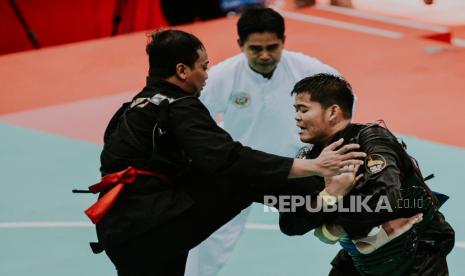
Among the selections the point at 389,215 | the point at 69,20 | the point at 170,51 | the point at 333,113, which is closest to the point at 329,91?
the point at 333,113

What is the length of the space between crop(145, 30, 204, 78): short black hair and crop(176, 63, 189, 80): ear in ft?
0.05

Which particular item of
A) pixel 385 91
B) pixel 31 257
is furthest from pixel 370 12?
pixel 31 257

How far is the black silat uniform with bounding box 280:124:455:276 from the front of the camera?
15.8 ft

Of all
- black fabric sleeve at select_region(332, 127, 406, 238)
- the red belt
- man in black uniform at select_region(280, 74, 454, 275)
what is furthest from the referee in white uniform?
black fabric sleeve at select_region(332, 127, 406, 238)

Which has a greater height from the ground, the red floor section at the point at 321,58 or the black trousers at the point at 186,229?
the black trousers at the point at 186,229

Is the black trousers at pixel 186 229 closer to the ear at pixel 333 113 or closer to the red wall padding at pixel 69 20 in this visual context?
the ear at pixel 333 113

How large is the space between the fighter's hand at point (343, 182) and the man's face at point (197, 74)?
900 mm

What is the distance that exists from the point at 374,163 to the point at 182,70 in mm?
1152

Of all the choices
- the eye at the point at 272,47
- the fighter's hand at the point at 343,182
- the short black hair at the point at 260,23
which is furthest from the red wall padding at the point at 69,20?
the fighter's hand at the point at 343,182

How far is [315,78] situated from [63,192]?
513 cm

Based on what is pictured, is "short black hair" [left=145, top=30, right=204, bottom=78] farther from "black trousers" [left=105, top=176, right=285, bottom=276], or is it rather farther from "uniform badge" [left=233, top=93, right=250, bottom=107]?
"uniform badge" [left=233, top=93, right=250, bottom=107]

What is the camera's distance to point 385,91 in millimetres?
12789

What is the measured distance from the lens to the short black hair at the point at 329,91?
5207 mm

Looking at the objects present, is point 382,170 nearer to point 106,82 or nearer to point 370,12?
point 106,82
